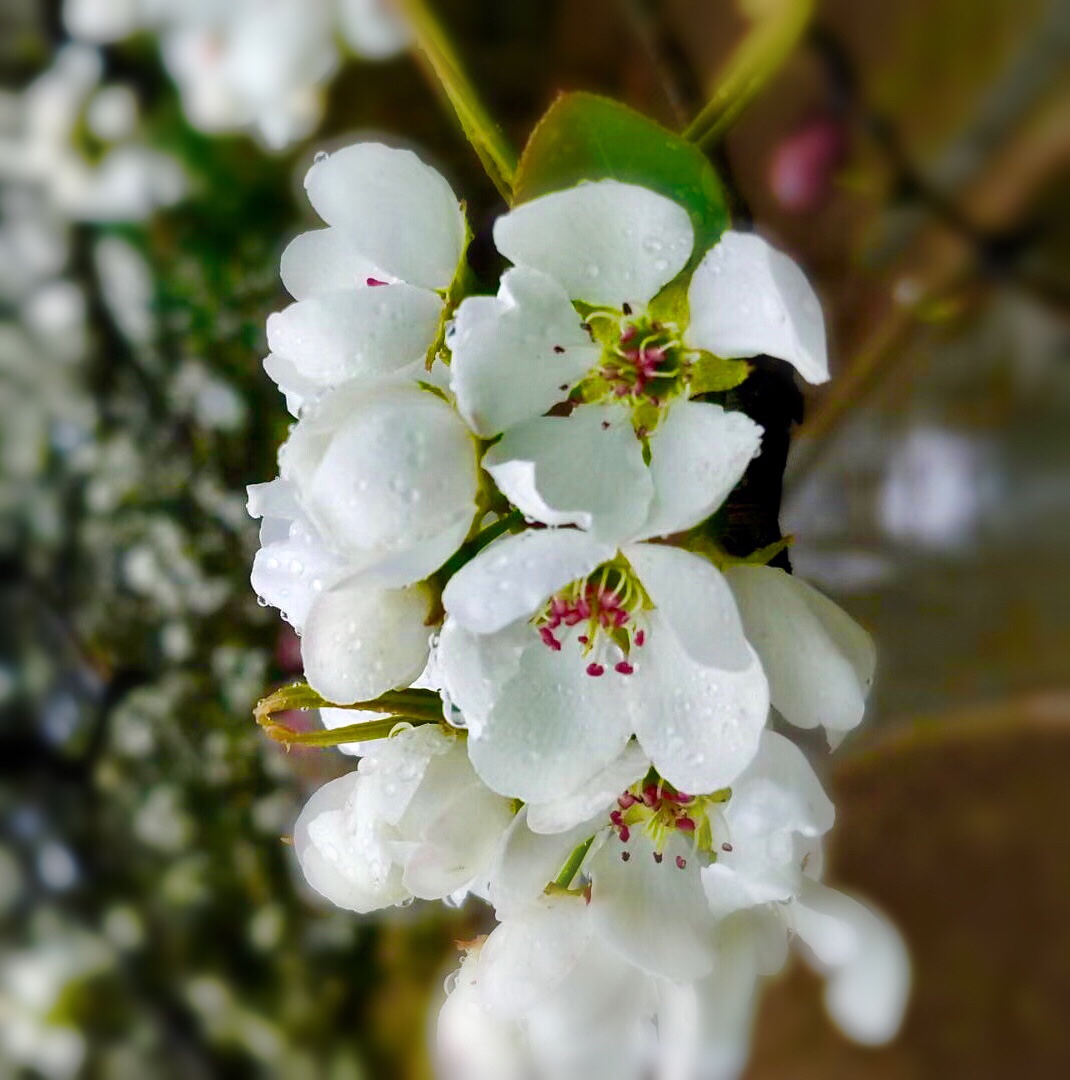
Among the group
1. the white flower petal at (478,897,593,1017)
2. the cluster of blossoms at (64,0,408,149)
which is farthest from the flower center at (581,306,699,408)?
the cluster of blossoms at (64,0,408,149)

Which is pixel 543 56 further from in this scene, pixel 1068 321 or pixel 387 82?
pixel 1068 321

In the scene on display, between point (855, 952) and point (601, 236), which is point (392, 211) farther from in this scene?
point (855, 952)

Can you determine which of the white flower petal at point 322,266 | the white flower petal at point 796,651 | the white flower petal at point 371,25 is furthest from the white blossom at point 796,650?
the white flower petal at point 371,25

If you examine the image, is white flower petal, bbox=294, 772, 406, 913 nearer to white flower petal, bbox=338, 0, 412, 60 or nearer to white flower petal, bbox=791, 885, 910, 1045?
white flower petal, bbox=791, 885, 910, 1045

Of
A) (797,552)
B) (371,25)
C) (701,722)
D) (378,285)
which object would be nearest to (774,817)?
(701,722)

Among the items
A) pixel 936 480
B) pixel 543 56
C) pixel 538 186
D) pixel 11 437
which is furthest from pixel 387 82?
pixel 538 186

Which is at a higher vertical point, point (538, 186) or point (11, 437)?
point (538, 186)
